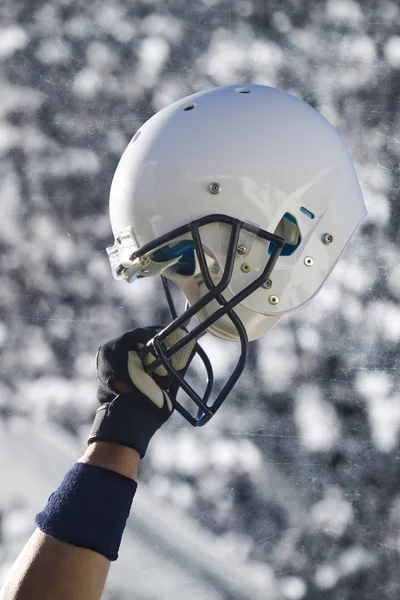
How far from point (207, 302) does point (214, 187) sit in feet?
0.62

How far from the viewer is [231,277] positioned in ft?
3.66

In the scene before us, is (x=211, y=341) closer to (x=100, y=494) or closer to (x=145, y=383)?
(x=145, y=383)

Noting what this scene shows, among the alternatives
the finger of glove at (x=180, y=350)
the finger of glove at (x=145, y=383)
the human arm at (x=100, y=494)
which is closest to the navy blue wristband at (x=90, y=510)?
the human arm at (x=100, y=494)

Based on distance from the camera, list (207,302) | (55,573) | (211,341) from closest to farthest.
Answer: (55,573)
(207,302)
(211,341)

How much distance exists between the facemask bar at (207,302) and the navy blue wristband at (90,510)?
0.14 metres

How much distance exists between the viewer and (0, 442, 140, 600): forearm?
3.04 ft

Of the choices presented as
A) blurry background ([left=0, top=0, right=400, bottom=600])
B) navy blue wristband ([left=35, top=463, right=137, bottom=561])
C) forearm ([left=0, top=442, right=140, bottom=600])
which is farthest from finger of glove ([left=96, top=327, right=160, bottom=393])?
blurry background ([left=0, top=0, right=400, bottom=600])

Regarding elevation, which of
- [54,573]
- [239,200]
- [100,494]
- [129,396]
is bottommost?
[54,573]

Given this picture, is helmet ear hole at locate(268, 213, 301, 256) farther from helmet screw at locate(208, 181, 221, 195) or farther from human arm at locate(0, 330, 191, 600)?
human arm at locate(0, 330, 191, 600)

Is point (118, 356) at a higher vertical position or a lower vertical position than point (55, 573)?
higher

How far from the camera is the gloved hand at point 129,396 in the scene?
1.08m

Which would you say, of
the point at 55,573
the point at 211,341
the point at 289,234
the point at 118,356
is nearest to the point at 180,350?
the point at 118,356

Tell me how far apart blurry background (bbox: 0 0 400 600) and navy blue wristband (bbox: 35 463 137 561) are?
991 millimetres

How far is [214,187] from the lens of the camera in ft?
3.67
